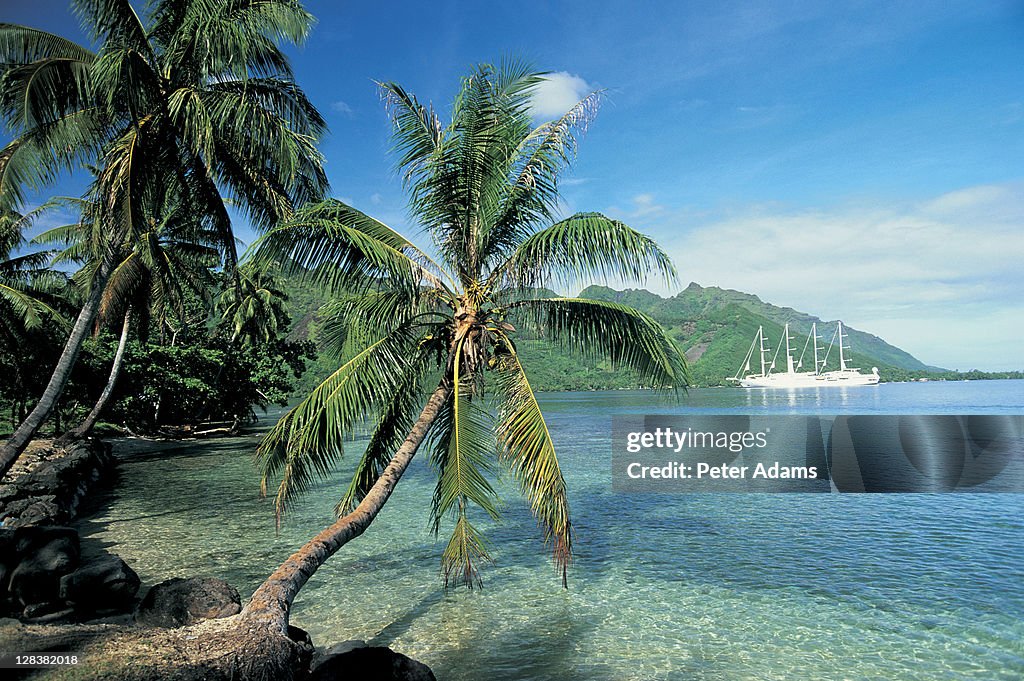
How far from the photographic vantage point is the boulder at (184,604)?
20.8ft

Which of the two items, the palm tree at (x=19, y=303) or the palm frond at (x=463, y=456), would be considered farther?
the palm tree at (x=19, y=303)

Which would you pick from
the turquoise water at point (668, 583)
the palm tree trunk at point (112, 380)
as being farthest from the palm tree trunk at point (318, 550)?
→ the palm tree trunk at point (112, 380)

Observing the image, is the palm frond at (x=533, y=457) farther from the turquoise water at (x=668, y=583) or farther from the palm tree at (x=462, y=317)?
the turquoise water at (x=668, y=583)

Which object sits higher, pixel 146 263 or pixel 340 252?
pixel 146 263

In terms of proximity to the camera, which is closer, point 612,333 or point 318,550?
point 318,550

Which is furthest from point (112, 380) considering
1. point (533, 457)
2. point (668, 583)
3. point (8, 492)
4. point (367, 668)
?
point (367, 668)

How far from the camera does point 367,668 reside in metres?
5.06

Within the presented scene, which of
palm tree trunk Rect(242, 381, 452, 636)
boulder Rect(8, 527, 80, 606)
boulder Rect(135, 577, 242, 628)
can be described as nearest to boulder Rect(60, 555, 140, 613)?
boulder Rect(8, 527, 80, 606)

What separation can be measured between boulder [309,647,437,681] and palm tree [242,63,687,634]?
4.72 feet

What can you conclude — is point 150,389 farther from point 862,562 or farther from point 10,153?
point 862,562

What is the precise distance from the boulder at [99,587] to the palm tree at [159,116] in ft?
13.7

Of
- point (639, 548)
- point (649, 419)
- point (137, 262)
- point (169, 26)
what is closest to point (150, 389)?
point (137, 262)

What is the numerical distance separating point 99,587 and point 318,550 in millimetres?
4026

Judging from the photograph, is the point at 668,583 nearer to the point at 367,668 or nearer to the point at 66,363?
the point at 367,668
